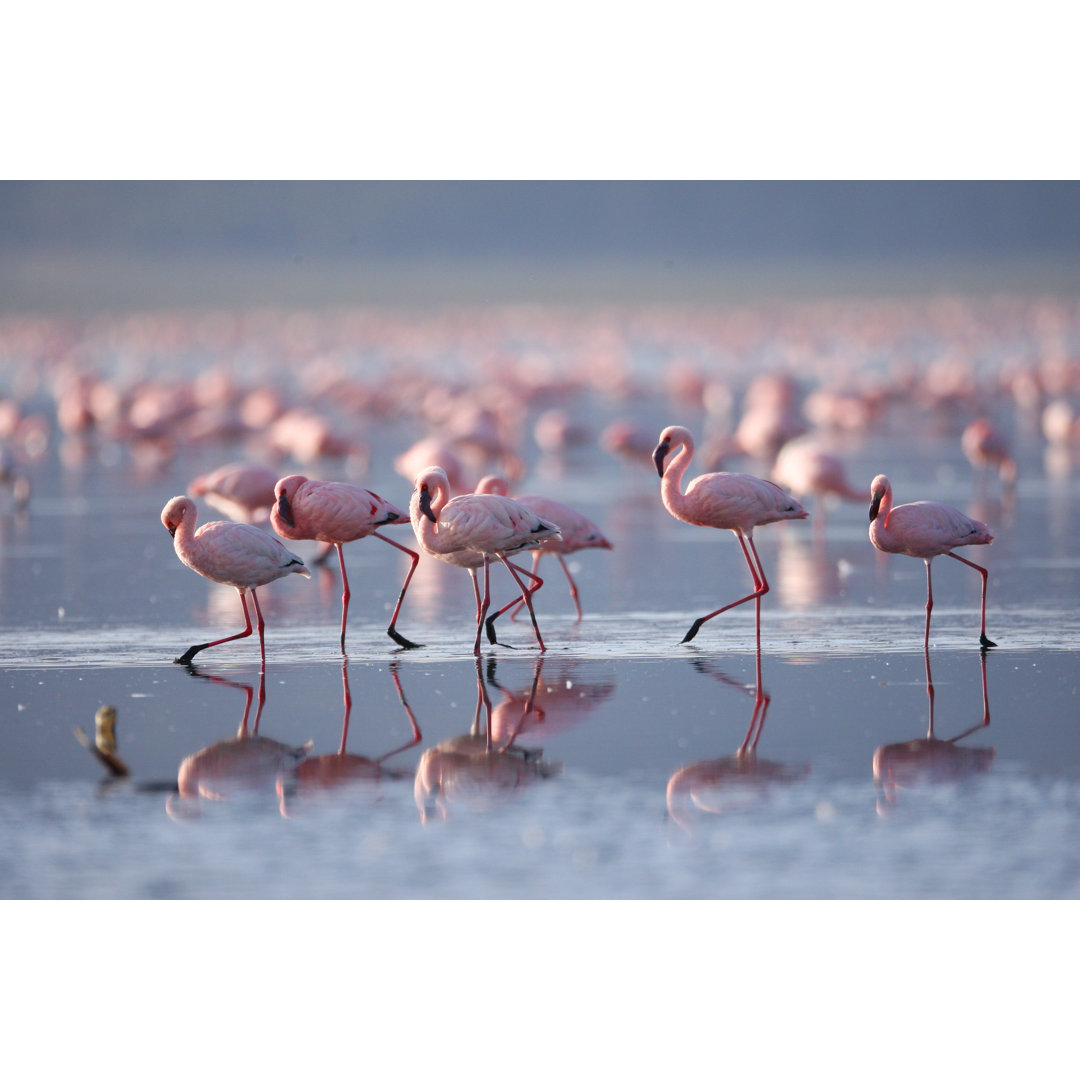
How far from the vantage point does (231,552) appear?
6820 mm

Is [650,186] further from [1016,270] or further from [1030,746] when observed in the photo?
[1030,746]

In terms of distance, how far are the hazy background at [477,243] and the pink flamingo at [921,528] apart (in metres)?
30.8

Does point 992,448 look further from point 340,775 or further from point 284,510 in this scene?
point 340,775

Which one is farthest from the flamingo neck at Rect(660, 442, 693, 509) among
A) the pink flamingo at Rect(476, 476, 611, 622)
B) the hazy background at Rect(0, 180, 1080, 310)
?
the hazy background at Rect(0, 180, 1080, 310)

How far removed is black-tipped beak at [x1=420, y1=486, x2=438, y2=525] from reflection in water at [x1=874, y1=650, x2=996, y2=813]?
220cm

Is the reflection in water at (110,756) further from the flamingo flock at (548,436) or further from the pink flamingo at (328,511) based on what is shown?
the pink flamingo at (328,511)

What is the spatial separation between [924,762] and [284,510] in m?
3.22

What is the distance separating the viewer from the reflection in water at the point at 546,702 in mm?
5820

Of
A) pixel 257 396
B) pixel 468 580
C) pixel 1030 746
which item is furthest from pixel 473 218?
pixel 1030 746

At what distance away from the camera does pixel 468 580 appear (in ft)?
32.1

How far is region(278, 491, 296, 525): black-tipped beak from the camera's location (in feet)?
24.4

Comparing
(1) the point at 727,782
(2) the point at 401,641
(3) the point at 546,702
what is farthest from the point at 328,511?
(1) the point at 727,782

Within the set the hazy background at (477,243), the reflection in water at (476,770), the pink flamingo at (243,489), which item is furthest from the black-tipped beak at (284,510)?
the hazy background at (477,243)

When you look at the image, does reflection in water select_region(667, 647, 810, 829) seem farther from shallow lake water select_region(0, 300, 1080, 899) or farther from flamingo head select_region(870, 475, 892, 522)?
flamingo head select_region(870, 475, 892, 522)
